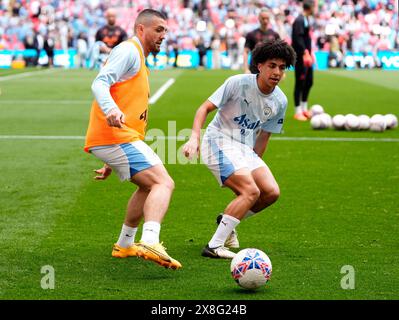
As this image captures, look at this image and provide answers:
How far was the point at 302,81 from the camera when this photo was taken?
67.6 ft

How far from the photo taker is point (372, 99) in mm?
28031

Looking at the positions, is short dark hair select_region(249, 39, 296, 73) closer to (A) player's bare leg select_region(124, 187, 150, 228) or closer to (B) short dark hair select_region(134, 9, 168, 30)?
(B) short dark hair select_region(134, 9, 168, 30)

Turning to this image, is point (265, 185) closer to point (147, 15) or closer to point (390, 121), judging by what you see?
point (147, 15)

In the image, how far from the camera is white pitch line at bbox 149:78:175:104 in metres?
26.7

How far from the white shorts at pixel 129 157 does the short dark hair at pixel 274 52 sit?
1.37 m

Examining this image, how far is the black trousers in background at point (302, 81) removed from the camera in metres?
20.6

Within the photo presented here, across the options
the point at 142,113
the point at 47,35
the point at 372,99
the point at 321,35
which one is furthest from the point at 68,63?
the point at 142,113

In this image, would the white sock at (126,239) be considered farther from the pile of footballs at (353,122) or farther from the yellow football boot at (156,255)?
the pile of footballs at (353,122)

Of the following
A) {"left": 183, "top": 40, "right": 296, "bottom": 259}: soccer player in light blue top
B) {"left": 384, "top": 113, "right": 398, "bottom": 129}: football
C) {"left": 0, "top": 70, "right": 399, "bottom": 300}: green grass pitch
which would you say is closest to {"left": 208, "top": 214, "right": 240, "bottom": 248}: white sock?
{"left": 183, "top": 40, "right": 296, "bottom": 259}: soccer player in light blue top

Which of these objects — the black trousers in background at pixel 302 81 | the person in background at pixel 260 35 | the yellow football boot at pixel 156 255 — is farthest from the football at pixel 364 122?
the yellow football boot at pixel 156 255

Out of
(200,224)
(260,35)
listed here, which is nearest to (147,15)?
(200,224)

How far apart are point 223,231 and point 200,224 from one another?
1413 millimetres

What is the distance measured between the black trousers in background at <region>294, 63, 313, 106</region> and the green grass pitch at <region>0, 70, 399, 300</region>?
1.83 meters
